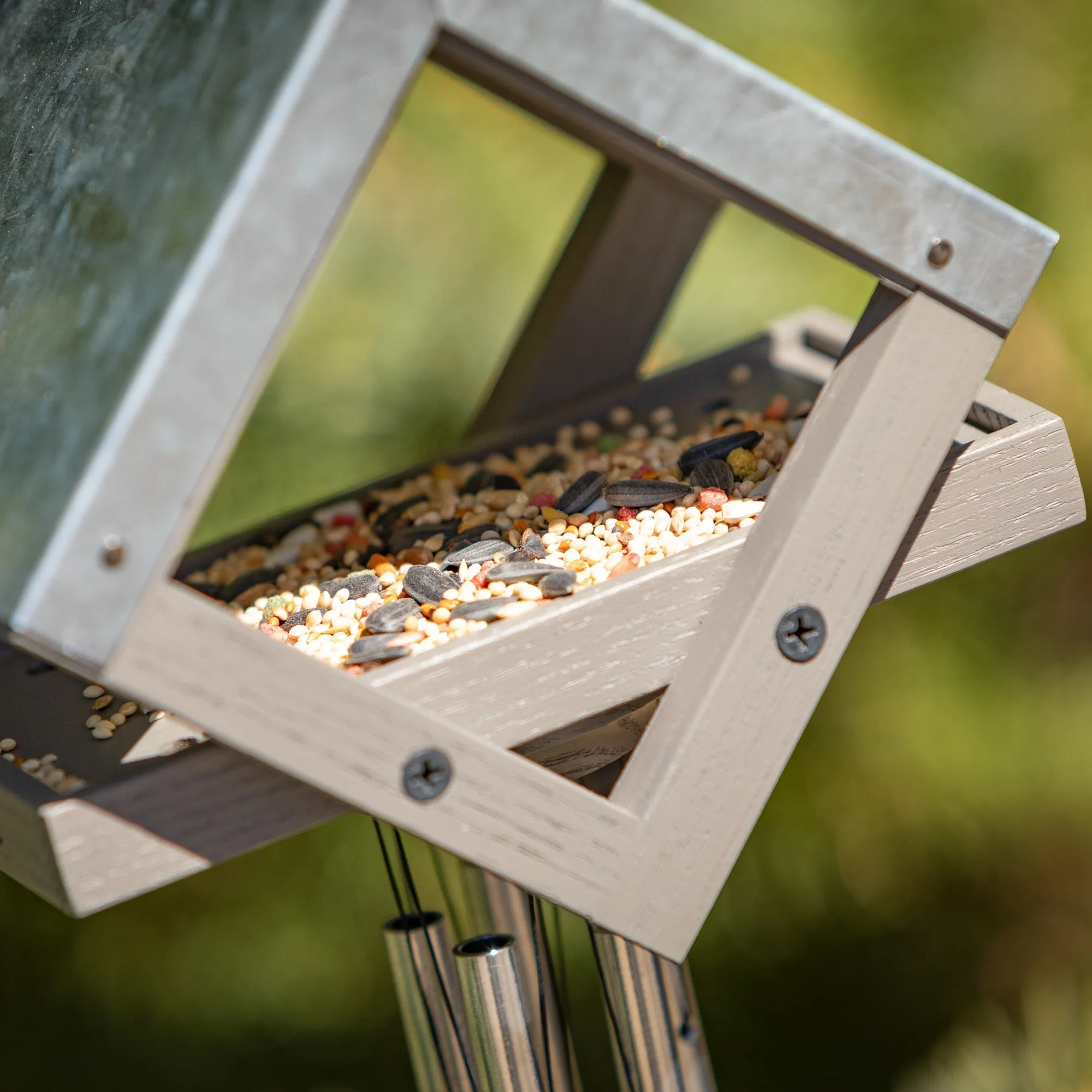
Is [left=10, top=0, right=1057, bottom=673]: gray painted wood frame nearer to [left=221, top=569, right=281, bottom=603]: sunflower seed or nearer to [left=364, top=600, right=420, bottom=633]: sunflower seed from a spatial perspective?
[left=364, top=600, right=420, bottom=633]: sunflower seed

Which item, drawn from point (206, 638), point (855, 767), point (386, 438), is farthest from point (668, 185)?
point (855, 767)

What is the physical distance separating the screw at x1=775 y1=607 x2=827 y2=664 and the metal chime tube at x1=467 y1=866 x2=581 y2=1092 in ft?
0.82

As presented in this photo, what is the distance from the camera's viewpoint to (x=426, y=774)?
579 mm

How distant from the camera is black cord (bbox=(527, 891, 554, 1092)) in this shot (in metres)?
0.79

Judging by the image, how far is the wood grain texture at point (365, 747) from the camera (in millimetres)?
522

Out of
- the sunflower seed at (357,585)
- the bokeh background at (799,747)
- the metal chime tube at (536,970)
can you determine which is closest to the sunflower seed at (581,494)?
the sunflower seed at (357,585)

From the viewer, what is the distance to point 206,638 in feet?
1.73

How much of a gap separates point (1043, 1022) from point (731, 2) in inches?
54.4

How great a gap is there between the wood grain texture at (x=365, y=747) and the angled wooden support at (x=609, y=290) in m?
0.53

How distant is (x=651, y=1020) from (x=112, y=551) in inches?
18.8

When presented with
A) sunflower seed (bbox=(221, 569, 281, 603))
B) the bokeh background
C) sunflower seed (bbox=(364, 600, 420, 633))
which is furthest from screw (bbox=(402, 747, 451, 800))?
the bokeh background

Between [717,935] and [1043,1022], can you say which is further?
[717,935]

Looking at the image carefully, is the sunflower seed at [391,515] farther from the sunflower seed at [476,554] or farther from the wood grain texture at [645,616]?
the wood grain texture at [645,616]

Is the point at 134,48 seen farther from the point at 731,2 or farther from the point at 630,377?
the point at 731,2
